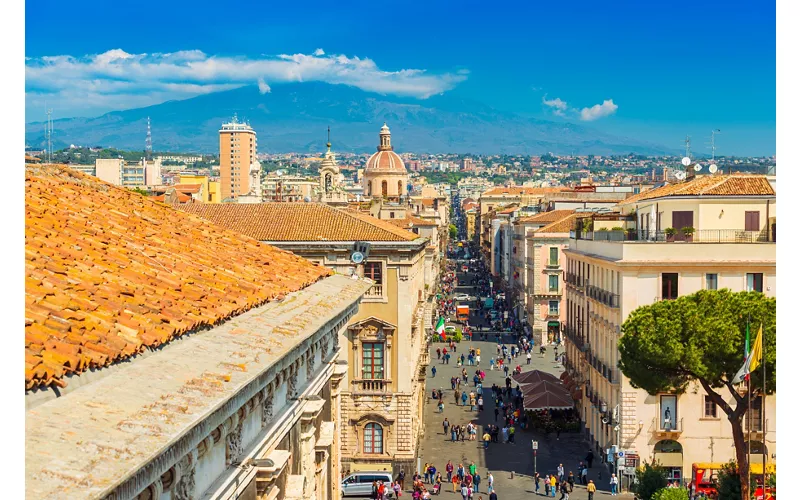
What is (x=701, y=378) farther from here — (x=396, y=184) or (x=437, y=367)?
(x=396, y=184)

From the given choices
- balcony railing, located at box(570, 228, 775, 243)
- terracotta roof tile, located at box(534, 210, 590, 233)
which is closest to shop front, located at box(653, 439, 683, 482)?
balcony railing, located at box(570, 228, 775, 243)

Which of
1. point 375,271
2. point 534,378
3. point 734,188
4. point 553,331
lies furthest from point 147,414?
point 553,331

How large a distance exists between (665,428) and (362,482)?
11.0 meters

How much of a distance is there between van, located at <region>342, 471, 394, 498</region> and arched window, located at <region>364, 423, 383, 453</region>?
242cm

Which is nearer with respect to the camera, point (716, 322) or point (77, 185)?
point (77, 185)

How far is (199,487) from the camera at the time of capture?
817cm

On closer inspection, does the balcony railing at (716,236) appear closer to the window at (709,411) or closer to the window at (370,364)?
the window at (709,411)

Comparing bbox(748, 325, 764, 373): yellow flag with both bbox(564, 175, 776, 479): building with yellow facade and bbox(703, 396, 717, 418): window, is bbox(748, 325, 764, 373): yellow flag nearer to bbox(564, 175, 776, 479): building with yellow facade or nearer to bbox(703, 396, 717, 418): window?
bbox(564, 175, 776, 479): building with yellow facade

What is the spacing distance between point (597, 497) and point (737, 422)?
7.36 metres

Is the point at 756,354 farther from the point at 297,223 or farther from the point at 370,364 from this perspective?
the point at 297,223

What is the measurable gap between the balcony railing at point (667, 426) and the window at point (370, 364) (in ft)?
35.0

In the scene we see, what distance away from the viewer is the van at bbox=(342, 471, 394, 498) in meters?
38.3

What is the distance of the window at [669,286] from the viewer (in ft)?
124

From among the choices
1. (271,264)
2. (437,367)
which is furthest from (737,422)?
(437,367)
